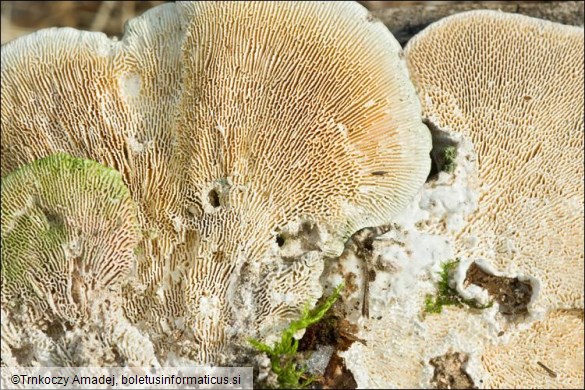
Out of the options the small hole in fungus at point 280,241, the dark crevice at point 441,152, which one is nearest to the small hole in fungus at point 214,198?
the small hole in fungus at point 280,241

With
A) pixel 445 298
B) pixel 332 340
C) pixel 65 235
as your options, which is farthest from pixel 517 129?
pixel 65 235

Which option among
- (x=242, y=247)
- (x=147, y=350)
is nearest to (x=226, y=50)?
(x=242, y=247)

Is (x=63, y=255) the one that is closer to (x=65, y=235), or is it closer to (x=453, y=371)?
(x=65, y=235)

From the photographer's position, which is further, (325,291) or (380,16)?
(380,16)

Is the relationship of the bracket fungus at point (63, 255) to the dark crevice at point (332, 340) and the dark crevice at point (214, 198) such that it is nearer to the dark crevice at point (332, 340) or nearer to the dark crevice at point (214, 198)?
the dark crevice at point (214, 198)

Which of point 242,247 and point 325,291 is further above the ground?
point 242,247

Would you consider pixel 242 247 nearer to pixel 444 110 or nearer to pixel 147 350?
pixel 147 350
